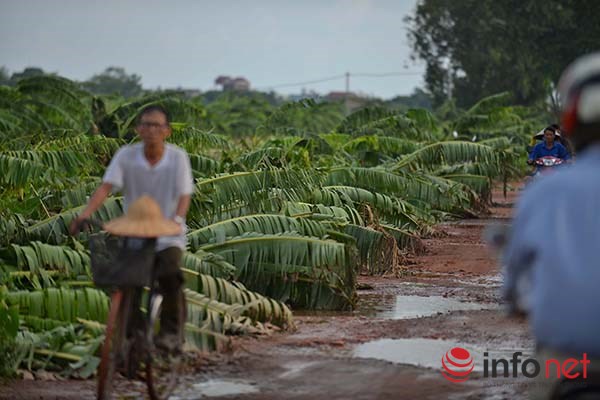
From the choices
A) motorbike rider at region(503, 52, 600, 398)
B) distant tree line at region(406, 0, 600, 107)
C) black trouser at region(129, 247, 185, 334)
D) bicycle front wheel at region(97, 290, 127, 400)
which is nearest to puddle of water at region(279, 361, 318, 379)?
black trouser at region(129, 247, 185, 334)

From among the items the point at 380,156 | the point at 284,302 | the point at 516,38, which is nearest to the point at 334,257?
the point at 284,302

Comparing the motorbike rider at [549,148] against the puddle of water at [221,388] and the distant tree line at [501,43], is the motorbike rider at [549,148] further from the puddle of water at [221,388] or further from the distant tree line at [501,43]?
the distant tree line at [501,43]

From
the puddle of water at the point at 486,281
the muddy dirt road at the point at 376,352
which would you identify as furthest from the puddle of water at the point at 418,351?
the puddle of water at the point at 486,281

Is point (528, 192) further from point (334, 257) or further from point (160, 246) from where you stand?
point (334, 257)

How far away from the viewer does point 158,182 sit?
26.0ft

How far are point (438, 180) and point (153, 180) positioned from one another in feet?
47.6

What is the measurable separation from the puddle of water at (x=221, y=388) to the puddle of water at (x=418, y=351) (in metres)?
1.44

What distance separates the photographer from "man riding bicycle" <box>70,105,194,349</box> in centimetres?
793

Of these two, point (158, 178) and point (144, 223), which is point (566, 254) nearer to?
point (144, 223)

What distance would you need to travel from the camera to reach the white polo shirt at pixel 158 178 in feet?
26.0

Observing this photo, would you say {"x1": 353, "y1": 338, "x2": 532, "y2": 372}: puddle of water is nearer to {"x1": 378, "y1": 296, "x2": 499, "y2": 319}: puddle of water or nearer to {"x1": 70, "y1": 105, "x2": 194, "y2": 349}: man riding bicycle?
{"x1": 378, "y1": 296, "x2": 499, "y2": 319}: puddle of water

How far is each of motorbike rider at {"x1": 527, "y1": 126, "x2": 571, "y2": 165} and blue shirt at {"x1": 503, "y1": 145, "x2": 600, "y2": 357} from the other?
15.8 m

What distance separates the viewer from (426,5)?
241 feet

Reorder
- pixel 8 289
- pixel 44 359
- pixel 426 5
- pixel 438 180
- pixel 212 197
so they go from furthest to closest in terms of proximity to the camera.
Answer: pixel 426 5 < pixel 438 180 < pixel 212 197 < pixel 8 289 < pixel 44 359
